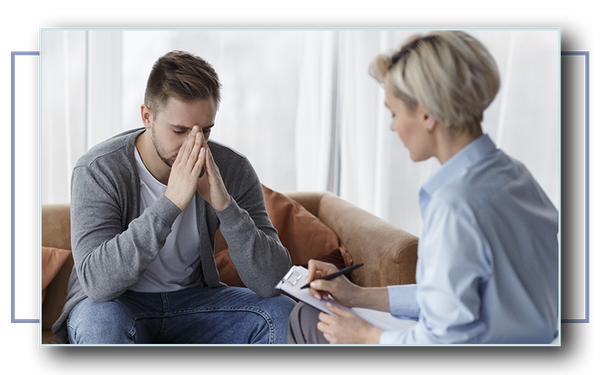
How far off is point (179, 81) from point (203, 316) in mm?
540

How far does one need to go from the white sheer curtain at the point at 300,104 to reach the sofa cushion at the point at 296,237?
175 millimetres

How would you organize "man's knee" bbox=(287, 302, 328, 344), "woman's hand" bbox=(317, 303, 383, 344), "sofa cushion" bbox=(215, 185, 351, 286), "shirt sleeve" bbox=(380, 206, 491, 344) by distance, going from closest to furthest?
1. "shirt sleeve" bbox=(380, 206, 491, 344)
2. "woman's hand" bbox=(317, 303, 383, 344)
3. "man's knee" bbox=(287, 302, 328, 344)
4. "sofa cushion" bbox=(215, 185, 351, 286)

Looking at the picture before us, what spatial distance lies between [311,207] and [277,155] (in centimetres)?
28

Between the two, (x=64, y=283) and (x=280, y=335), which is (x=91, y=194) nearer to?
(x=64, y=283)

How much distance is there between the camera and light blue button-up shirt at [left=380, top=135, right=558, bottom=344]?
728 millimetres

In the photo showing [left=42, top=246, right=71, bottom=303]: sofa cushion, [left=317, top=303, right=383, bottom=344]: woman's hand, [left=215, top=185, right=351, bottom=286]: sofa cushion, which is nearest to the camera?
[left=317, top=303, right=383, bottom=344]: woman's hand

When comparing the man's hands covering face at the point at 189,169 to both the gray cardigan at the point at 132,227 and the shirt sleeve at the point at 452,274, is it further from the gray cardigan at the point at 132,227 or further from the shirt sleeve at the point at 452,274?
the shirt sleeve at the point at 452,274

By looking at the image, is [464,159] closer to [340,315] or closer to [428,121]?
[428,121]

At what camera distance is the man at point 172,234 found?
103cm

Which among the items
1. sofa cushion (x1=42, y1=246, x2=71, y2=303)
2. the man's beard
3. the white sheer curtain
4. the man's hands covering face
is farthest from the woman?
sofa cushion (x1=42, y1=246, x2=71, y2=303)

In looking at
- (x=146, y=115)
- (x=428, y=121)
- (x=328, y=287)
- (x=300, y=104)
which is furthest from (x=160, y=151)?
(x=428, y=121)

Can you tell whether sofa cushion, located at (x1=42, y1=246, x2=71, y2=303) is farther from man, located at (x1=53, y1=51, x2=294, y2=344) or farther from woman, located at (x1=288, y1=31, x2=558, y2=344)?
woman, located at (x1=288, y1=31, x2=558, y2=344)

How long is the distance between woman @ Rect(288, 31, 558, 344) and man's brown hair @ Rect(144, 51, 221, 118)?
410 mm
